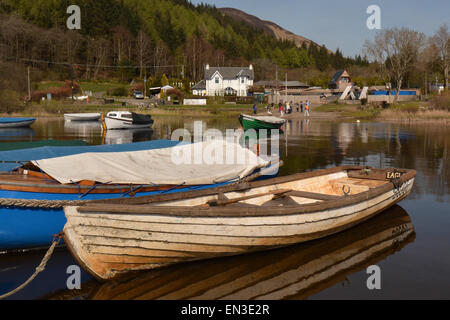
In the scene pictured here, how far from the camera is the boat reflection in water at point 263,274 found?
23.0 feet

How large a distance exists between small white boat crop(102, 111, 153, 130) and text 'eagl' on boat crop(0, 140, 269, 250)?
1307 inches

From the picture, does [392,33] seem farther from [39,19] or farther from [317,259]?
[39,19]

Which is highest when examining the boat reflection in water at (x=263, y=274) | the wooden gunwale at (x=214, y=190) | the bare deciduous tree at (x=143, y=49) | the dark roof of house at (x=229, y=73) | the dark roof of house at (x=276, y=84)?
the bare deciduous tree at (x=143, y=49)

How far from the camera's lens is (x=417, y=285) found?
23.8ft

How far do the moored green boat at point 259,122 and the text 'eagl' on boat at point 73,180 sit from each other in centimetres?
2701

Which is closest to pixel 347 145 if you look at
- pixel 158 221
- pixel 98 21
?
pixel 158 221

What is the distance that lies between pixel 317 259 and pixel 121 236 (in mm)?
4160

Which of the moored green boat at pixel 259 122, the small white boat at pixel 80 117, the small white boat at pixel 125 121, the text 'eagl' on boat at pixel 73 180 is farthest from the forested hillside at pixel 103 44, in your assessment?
the text 'eagl' on boat at pixel 73 180

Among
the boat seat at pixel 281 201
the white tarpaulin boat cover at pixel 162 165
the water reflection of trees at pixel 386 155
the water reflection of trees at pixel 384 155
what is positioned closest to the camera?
the white tarpaulin boat cover at pixel 162 165

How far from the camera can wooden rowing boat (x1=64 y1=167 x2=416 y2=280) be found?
6.90 meters

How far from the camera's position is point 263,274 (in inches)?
307

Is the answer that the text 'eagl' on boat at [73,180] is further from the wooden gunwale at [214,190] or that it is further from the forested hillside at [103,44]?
the forested hillside at [103,44]

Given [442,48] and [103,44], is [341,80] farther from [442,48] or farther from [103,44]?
[103,44]

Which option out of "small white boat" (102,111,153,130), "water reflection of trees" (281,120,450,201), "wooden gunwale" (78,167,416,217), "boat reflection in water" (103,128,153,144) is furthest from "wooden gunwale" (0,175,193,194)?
"small white boat" (102,111,153,130)
